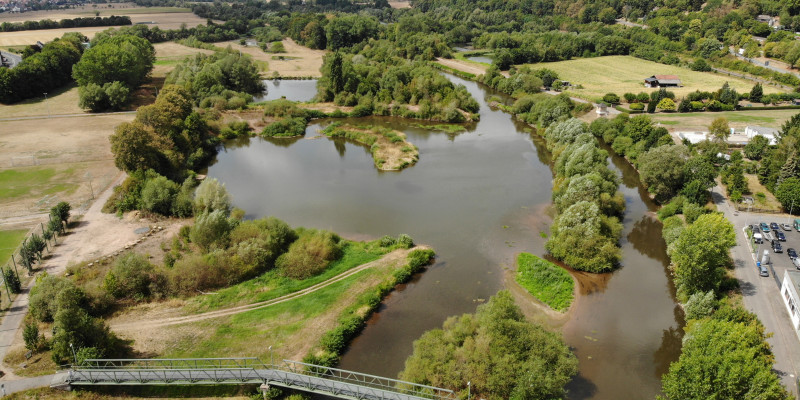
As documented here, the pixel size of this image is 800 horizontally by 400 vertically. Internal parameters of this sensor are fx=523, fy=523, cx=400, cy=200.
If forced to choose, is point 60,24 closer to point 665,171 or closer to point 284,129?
point 284,129

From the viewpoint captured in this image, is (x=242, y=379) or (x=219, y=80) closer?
(x=242, y=379)

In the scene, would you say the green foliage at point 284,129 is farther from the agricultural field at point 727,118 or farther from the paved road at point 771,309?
the paved road at point 771,309

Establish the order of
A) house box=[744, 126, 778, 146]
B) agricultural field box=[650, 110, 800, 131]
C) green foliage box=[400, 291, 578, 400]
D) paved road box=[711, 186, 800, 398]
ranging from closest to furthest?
1. green foliage box=[400, 291, 578, 400]
2. paved road box=[711, 186, 800, 398]
3. house box=[744, 126, 778, 146]
4. agricultural field box=[650, 110, 800, 131]

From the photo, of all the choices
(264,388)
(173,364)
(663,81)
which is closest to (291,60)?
(663,81)

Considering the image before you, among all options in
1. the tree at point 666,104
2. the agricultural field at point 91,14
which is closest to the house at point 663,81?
the tree at point 666,104

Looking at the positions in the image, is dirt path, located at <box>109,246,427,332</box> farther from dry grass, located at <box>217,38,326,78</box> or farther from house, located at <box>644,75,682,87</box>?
dry grass, located at <box>217,38,326,78</box>

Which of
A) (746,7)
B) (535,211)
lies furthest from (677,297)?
(746,7)

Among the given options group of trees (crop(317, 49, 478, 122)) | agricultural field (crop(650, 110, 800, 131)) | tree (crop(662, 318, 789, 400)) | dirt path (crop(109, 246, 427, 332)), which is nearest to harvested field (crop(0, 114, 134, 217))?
dirt path (crop(109, 246, 427, 332))
